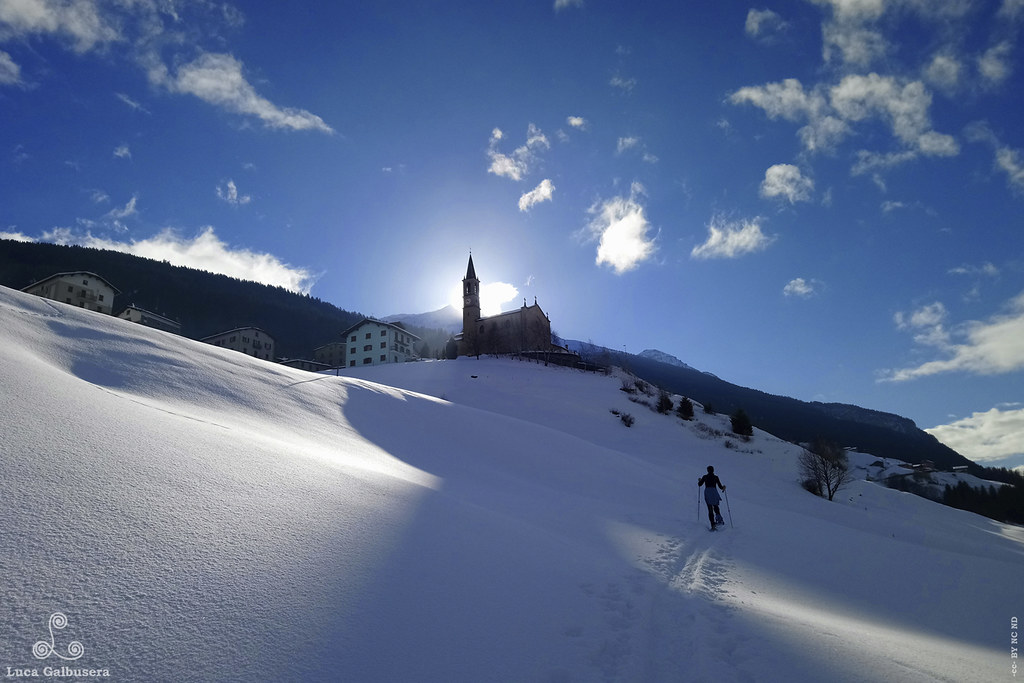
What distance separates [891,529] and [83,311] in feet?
120

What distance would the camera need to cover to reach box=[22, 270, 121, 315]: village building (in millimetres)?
64188

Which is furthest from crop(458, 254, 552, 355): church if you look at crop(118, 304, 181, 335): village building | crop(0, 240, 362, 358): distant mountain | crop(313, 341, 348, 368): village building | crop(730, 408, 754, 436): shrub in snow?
crop(118, 304, 181, 335): village building

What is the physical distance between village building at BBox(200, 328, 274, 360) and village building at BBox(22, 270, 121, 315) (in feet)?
55.2

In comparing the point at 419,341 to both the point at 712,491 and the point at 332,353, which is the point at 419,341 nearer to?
the point at 332,353

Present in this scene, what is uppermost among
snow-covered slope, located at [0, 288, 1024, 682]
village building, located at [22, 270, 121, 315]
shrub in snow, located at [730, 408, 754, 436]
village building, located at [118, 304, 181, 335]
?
village building, located at [22, 270, 121, 315]

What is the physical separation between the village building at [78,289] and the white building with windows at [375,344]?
35162 mm

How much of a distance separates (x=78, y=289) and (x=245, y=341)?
994 inches

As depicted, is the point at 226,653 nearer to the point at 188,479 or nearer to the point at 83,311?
the point at 188,479

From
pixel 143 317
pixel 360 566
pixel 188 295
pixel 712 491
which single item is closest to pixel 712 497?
pixel 712 491

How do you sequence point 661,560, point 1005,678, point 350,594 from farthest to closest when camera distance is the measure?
point 661,560 → point 1005,678 → point 350,594

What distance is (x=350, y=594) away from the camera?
4.71 m

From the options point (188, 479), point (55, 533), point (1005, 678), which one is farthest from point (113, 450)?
point (1005, 678)

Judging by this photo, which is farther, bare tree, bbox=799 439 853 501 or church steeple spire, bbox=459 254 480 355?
church steeple spire, bbox=459 254 480 355

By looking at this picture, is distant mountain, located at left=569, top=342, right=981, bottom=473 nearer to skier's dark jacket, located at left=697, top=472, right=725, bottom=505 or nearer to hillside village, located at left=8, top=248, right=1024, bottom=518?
hillside village, located at left=8, top=248, right=1024, bottom=518
